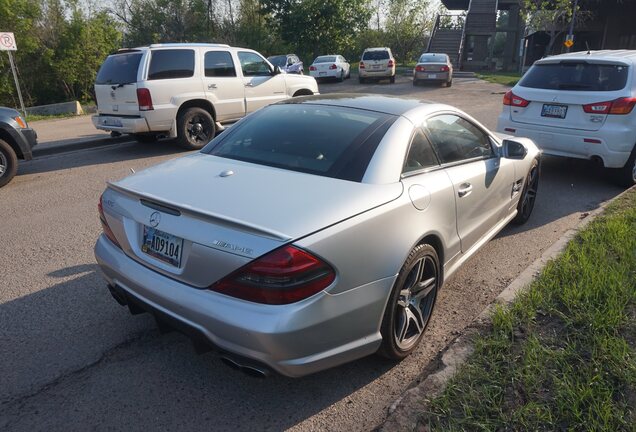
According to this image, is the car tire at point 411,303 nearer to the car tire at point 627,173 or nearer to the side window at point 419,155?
the side window at point 419,155

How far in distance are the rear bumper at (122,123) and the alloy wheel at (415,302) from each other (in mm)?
6932

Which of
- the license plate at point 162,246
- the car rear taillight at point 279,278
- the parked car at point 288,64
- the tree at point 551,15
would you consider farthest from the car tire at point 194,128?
the tree at point 551,15

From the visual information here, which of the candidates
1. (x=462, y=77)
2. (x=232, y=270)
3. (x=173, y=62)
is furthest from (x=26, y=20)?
(x=462, y=77)

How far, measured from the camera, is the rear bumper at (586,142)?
6.14 meters

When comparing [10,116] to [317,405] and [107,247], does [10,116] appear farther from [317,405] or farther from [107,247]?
[317,405]

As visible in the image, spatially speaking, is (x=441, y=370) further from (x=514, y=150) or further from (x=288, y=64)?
(x=288, y=64)

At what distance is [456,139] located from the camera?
377cm

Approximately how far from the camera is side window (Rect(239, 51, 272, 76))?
993cm

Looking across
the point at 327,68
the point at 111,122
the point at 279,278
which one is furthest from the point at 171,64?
the point at 327,68

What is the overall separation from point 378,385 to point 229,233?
4.32 ft

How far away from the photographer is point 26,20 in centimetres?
1614

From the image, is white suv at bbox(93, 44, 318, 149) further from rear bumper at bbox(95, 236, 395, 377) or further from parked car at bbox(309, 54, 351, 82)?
parked car at bbox(309, 54, 351, 82)

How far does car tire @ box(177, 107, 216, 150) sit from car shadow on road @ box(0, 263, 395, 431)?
19.8ft

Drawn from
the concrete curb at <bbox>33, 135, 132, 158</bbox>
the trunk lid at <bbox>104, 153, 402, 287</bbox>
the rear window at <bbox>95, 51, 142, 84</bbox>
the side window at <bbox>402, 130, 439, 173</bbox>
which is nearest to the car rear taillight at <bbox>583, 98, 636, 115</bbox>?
the side window at <bbox>402, 130, 439, 173</bbox>
